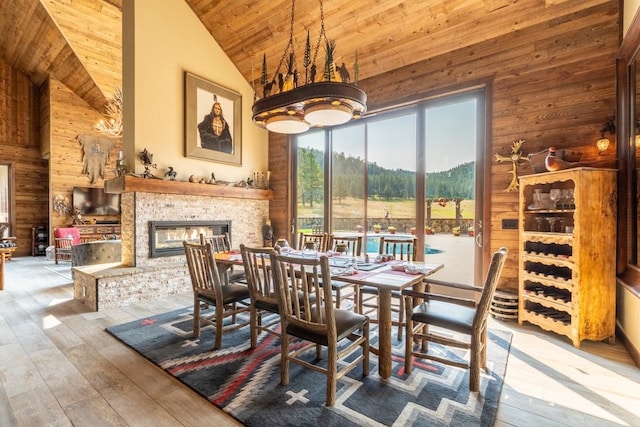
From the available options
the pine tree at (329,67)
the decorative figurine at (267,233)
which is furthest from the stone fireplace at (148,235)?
the pine tree at (329,67)

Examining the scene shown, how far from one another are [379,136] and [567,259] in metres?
3.23

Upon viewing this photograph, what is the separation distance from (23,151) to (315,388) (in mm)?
11926

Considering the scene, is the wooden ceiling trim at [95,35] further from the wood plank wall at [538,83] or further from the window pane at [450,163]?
the window pane at [450,163]

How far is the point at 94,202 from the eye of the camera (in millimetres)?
9281

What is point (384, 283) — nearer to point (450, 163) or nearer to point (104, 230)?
point (450, 163)

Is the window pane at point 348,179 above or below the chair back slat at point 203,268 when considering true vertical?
above

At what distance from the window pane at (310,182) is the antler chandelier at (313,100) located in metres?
2.92

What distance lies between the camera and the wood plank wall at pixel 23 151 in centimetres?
912

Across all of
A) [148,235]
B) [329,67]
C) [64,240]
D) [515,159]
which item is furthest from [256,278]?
[64,240]

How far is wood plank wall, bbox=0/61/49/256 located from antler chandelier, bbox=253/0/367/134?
1037 centimetres

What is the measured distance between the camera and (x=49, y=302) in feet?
14.4

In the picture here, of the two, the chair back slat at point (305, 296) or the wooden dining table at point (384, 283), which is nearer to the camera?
the chair back slat at point (305, 296)

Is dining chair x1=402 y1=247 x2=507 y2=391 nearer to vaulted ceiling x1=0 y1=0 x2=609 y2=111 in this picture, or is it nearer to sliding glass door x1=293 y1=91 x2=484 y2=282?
sliding glass door x1=293 y1=91 x2=484 y2=282

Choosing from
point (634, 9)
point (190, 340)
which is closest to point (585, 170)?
point (634, 9)
